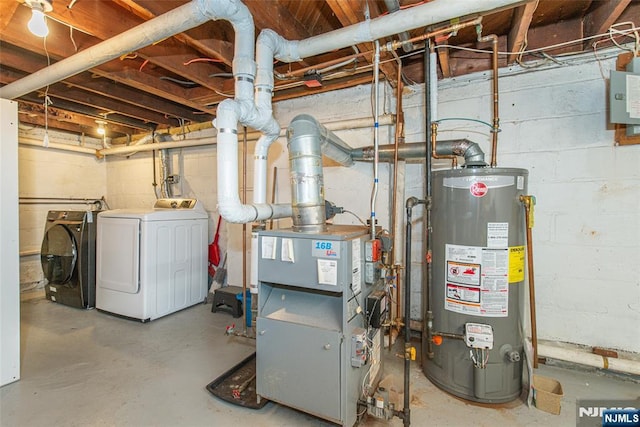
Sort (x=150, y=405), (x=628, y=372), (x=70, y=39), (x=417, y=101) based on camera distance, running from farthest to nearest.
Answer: (x=417, y=101)
(x=70, y=39)
(x=628, y=372)
(x=150, y=405)

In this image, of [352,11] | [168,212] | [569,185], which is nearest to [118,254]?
[168,212]

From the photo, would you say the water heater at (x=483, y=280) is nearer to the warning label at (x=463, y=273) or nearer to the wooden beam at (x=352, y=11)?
the warning label at (x=463, y=273)

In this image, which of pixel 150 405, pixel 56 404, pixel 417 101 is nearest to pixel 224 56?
pixel 417 101

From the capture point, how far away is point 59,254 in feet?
11.2

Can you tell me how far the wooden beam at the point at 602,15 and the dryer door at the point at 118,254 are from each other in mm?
4044

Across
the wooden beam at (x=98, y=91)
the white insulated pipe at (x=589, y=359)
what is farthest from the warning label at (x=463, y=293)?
the wooden beam at (x=98, y=91)

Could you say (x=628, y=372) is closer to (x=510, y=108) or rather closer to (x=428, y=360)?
(x=428, y=360)

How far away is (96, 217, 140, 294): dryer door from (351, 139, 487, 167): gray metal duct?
7.93 feet

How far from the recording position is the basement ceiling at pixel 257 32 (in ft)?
5.65

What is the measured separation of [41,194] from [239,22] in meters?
4.35

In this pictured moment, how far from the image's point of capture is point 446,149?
210cm

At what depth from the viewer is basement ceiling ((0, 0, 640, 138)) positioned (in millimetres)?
1722

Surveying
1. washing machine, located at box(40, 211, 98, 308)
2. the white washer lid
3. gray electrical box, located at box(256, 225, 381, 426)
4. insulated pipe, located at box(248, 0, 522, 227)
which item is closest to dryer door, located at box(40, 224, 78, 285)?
washing machine, located at box(40, 211, 98, 308)

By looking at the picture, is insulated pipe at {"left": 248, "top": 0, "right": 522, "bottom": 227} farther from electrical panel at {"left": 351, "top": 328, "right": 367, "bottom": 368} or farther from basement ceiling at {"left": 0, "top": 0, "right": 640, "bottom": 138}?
electrical panel at {"left": 351, "top": 328, "right": 367, "bottom": 368}
